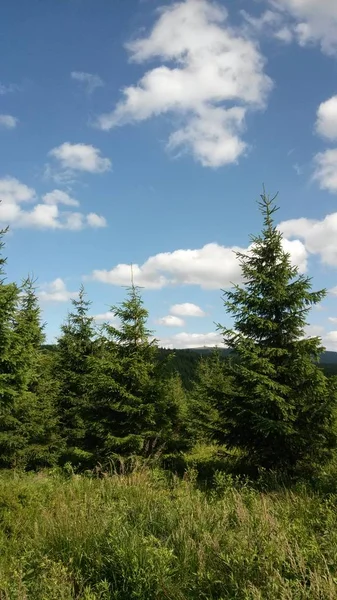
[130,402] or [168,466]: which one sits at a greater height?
[130,402]

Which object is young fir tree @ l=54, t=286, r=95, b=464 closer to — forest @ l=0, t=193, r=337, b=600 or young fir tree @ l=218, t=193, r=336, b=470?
forest @ l=0, t=193, r=337, b=600

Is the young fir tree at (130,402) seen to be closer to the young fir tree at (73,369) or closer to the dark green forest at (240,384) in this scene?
the dark green forest at (240,384)

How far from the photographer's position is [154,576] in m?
3.77

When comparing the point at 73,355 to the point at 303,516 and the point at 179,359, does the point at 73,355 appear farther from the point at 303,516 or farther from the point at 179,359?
the point at 179,359

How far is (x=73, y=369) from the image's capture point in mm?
22453

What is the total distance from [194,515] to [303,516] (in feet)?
5.20

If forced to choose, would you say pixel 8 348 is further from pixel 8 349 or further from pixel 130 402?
pixel 130 402

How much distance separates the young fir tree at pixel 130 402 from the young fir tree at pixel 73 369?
5704 millimetres

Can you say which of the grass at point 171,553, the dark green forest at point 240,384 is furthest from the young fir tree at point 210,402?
the grass at point 171,553

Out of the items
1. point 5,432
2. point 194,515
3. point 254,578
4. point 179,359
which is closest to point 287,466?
point 194,515

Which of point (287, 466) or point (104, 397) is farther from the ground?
point (104, 397)

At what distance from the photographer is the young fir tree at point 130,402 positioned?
13.8 m

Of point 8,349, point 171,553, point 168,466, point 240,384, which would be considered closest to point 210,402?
point 240,384

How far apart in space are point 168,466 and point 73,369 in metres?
9.77
